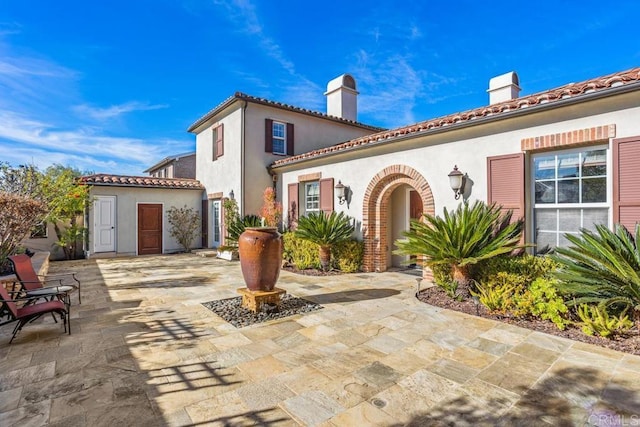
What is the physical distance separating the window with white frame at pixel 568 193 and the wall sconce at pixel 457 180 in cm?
132

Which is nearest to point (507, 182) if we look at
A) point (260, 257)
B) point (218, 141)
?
point (260, 257)

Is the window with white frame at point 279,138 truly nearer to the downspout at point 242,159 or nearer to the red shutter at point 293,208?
the downspout at point 242,159

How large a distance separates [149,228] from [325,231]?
9.58m

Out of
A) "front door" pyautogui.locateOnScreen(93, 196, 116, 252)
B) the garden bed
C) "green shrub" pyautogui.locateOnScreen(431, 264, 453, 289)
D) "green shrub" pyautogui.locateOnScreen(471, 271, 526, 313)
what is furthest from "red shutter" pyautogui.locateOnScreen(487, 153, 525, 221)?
"front door" pyautogui.locateOnScreen(93, 196, 116, 252)

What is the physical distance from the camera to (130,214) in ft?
45.0

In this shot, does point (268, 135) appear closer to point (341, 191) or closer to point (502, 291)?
point (341, 191)

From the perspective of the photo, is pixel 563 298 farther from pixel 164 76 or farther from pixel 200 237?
pixel 164 76

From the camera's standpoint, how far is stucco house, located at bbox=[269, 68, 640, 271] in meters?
4.80

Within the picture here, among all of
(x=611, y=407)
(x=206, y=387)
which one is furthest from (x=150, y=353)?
(x=611, y=407)

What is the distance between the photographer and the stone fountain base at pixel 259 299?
5.31m

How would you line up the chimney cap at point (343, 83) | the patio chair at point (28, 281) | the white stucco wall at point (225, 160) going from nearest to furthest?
the patio chair at point (28, 281) → the white stucco wall at point (225, 160) → the chimney cap at point (343, 83)

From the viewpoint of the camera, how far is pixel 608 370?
3270 millimetres

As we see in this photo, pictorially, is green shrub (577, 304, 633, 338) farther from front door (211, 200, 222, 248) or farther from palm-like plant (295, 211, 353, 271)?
front door (211, 200, 222, 248)

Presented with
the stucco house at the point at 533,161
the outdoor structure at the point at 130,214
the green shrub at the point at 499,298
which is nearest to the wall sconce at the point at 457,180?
the stucco house at the point at 533,161
